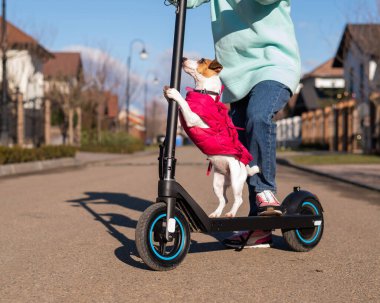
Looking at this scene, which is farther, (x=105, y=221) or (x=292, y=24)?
(x=105, y=221)

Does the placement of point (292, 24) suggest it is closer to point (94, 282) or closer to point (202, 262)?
point (202, 262)

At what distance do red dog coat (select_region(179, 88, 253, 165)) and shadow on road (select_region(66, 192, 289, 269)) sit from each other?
83 cm

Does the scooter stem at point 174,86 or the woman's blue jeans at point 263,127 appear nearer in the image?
the scooter stem at point 174,86

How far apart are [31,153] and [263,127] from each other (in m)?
16.1

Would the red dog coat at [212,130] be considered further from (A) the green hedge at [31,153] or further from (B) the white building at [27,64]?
Answer: (B) the white building at [27,64]

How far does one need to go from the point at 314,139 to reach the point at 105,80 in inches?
841

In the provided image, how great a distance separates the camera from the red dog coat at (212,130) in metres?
4.09

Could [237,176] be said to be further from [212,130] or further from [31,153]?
[31,153]

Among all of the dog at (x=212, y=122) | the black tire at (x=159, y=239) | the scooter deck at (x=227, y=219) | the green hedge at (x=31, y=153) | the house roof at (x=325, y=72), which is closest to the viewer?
the black tire at (x=159, y=239)

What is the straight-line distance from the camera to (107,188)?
11.0 meters

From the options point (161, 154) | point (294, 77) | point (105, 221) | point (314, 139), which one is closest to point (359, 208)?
point (105, 221)

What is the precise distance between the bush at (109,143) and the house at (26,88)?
4603 millimetres

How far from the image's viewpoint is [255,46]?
4605 mm

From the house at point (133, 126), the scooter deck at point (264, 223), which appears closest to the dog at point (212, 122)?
the scooter deck at point (264, 223)
